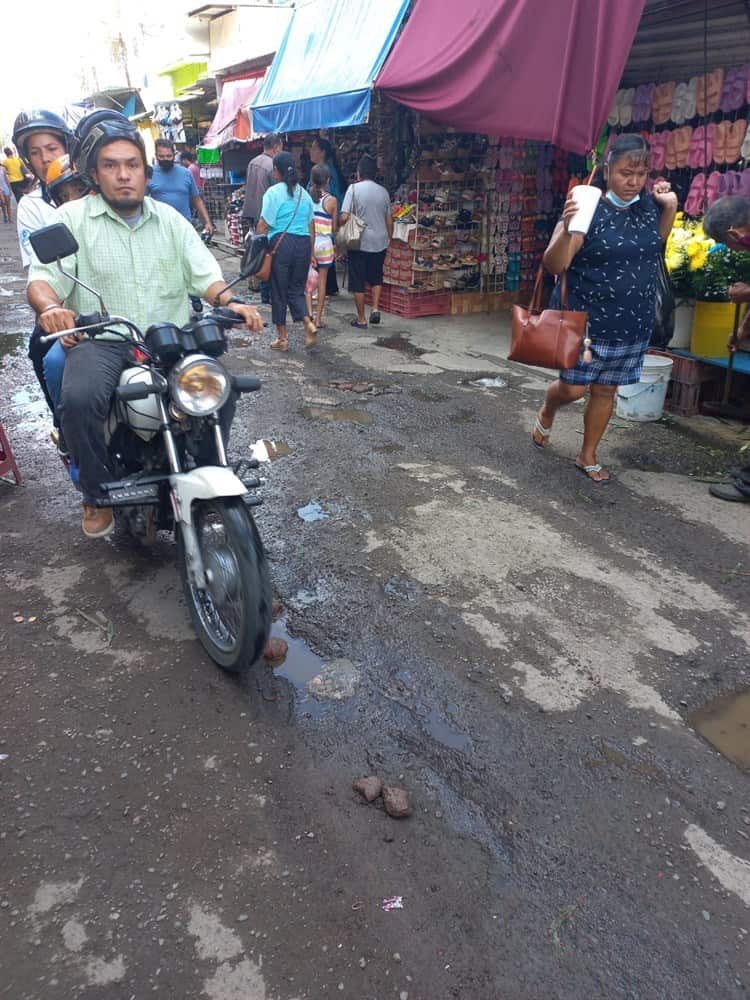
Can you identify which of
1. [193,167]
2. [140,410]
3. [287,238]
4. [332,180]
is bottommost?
[140,410]

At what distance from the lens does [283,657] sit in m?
3.07

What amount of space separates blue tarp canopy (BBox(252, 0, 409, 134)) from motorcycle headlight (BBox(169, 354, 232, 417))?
639 cm

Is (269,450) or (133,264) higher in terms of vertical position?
(133,264)

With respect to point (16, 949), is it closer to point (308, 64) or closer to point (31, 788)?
point (31, 788)

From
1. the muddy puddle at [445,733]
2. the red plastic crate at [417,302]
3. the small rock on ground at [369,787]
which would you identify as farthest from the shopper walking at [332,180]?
the small rock on ground at [369,787]

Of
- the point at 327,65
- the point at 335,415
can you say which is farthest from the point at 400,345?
the point at 327,65

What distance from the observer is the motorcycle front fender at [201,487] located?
2.67 meters

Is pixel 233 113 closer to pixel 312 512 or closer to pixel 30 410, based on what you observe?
pixel 30 410

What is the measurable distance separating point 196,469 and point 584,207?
9.18 ft

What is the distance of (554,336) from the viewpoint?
4.45 meters

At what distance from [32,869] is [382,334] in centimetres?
751

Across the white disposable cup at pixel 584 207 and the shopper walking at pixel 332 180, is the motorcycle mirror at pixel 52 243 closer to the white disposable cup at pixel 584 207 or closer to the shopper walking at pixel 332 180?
the white disposable cup at pixel 584 207

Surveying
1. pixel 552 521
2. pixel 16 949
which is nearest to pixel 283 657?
pixel 16 949

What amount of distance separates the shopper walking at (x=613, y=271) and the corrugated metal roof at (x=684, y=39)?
2.82 m
